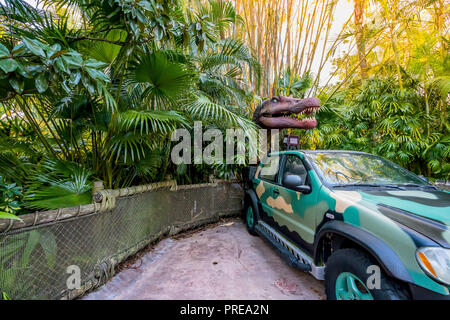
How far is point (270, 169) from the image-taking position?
3.27 m

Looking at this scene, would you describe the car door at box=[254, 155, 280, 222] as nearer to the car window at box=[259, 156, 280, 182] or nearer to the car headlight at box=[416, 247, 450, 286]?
the car window at box=[259, 156, 280, 182]

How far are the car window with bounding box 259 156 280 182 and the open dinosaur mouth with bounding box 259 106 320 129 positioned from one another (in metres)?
1.10

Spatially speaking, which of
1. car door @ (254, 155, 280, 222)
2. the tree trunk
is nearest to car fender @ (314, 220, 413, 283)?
car door @ (254, 155, 280, 222)

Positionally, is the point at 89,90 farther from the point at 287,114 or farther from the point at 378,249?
the point at 287,114

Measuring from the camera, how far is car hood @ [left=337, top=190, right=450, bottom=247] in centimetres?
120

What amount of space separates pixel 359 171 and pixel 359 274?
118 centimetres

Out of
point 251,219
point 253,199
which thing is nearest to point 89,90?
point 253,199

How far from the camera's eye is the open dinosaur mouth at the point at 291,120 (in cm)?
416

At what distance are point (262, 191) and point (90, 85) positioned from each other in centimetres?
255

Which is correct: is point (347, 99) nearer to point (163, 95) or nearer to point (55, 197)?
point (163, 95)

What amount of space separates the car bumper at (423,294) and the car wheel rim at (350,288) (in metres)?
0.26

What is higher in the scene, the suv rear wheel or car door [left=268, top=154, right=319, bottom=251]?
car door [left=268, top=154, right=319, bottom=251]

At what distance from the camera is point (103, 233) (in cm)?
222

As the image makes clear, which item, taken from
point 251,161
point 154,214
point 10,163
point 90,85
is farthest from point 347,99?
point 10,163
